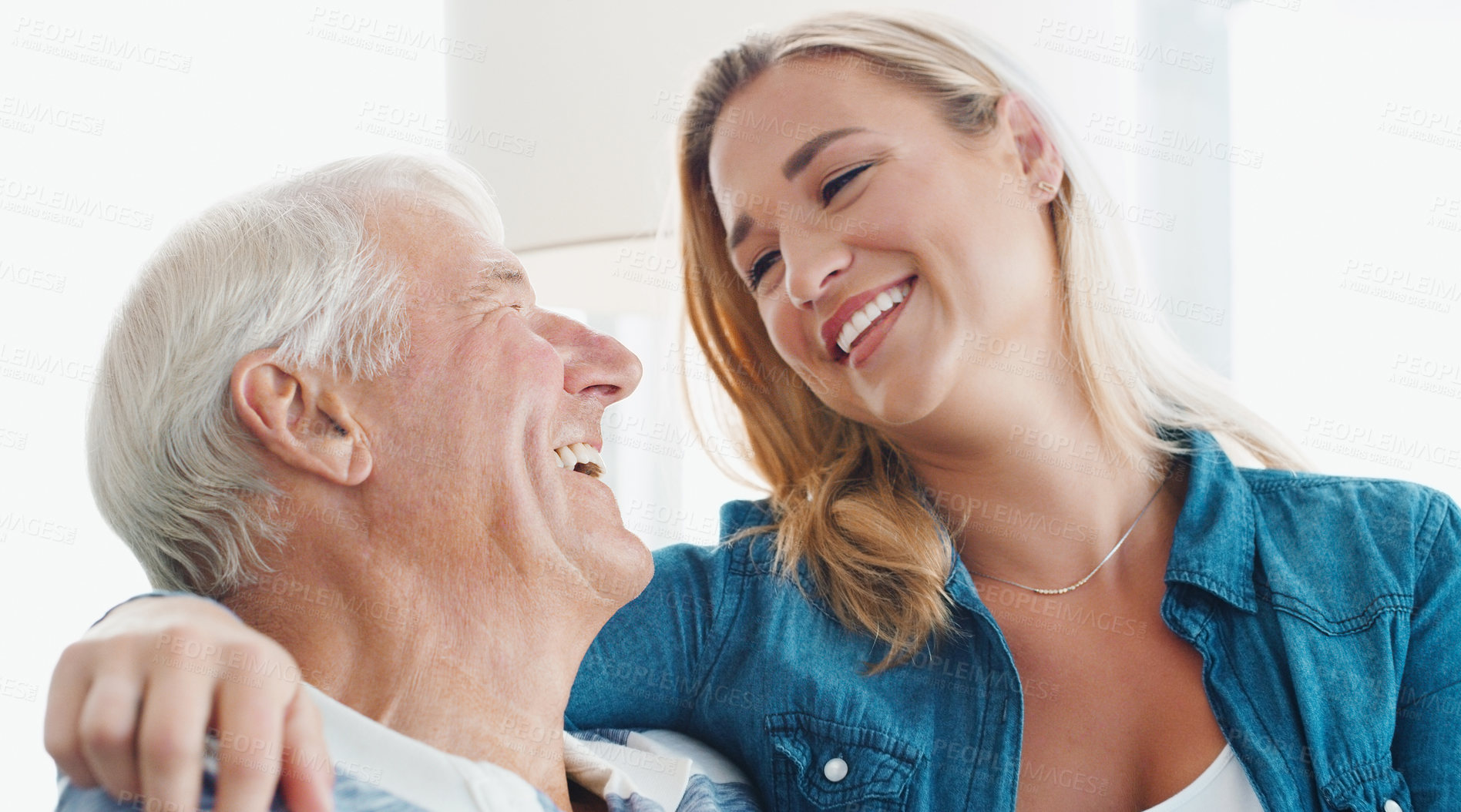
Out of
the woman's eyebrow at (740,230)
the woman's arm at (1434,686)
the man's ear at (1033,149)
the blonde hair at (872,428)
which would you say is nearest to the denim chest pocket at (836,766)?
the blonde hair at (872,428)

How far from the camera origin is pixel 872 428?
165 cm

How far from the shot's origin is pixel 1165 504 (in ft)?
5.06

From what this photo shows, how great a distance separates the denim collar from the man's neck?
81 cm

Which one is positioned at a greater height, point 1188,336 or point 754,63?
point 754,63

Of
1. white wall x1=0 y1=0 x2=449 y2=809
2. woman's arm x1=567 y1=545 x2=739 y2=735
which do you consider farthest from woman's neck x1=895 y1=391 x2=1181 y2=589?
white wall x1=0 y1=0 x2=449 y2=809

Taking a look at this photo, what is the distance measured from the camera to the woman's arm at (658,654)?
134cm

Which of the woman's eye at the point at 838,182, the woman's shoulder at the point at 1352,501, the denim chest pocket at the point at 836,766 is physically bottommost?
the denim chest pocket at the point at 836,766

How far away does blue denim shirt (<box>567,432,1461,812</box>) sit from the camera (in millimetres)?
1217

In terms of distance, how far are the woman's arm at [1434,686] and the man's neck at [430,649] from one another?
0.96m

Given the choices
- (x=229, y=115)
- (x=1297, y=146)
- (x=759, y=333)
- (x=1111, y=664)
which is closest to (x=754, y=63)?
(x=759, y=333)

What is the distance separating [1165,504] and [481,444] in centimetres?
99

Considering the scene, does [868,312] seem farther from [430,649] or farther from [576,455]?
[430,649]

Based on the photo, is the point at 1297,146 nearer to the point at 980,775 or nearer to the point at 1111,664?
the point at 1111,664

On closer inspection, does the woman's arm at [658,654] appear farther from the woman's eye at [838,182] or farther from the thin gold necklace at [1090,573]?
the woman's eye at [838,182]
